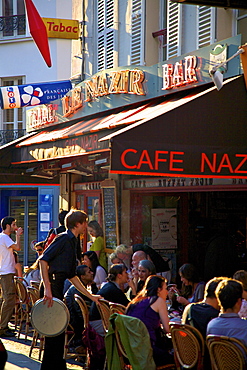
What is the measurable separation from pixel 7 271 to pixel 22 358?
6.79ft

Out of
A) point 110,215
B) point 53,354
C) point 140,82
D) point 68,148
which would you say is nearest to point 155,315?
point 53,354

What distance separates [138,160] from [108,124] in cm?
276

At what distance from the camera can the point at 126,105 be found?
1034cm

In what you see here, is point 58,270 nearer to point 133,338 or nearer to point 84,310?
point 84,310

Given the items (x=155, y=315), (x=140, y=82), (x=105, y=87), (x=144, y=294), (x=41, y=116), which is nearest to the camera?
(x=155, y=315)

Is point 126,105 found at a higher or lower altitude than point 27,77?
lower

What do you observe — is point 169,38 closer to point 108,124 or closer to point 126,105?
point 126,105

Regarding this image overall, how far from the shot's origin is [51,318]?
6.65m

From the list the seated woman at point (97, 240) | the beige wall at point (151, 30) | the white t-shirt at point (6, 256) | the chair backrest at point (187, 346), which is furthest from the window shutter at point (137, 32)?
the chair backrest at point (187, 346)

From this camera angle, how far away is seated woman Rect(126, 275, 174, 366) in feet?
19.4

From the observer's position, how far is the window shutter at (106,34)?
12.4m

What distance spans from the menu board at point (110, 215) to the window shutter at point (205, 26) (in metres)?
3.57

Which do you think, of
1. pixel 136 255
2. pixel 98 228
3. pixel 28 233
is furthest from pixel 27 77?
pixel 136 255

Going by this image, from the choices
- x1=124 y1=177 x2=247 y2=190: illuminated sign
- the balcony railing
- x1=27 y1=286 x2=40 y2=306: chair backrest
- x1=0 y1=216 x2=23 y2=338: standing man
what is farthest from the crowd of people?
A: the balcony railing
